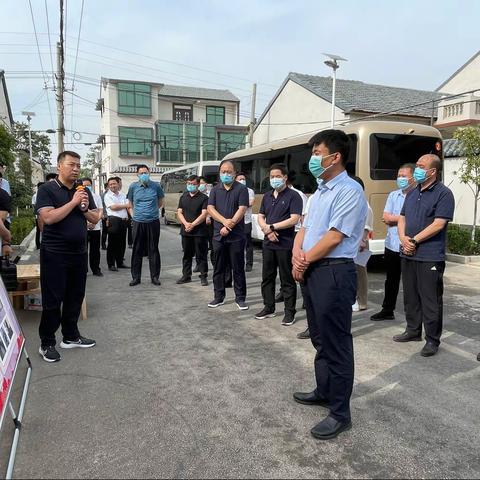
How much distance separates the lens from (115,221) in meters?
8.23

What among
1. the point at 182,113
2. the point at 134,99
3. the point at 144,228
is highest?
the point at 134,99

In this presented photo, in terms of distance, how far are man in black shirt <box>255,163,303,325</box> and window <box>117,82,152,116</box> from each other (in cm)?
3919

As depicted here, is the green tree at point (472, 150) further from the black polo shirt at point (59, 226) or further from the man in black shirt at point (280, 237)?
the black polo shirt at point (59, 226)

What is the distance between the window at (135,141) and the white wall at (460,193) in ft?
105

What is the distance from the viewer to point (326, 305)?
2641 millimetres

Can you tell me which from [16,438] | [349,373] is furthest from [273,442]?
[16,438]

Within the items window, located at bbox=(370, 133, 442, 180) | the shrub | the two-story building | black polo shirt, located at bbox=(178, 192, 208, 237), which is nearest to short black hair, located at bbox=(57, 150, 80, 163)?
black polo shirt, located at bbox=(178, 192, 208, 237)

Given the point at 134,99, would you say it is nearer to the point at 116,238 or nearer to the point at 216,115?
the point at 216,115

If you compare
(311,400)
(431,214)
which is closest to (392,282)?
(431,214)

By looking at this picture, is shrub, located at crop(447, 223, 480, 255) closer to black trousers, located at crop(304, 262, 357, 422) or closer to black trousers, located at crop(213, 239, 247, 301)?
black trousers, located at crop(213, 239, 247, 301)

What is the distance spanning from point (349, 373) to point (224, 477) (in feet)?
3.16

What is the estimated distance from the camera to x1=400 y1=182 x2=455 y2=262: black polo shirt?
160 inches

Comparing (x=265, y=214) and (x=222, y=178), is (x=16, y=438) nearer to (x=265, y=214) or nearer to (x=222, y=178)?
(x=265, y=214)

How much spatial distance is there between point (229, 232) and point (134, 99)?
3927cm
